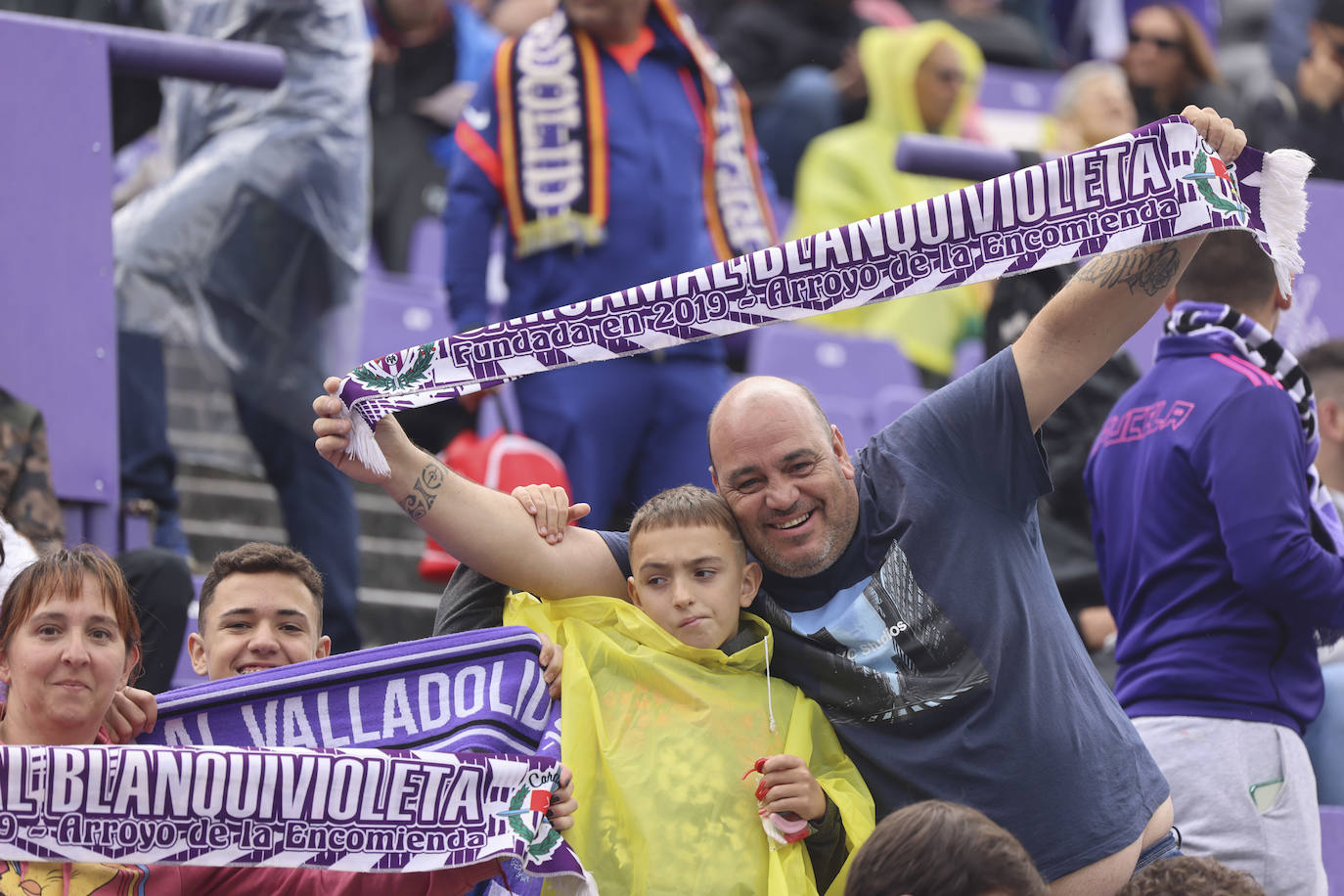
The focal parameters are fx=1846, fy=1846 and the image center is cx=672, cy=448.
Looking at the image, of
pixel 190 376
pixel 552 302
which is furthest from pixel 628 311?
pixel 190 376

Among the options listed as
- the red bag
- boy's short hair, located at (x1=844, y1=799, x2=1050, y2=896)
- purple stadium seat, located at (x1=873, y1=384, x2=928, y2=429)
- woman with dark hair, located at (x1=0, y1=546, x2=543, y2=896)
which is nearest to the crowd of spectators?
boy's short hair, located at (x1=844, y1=799, x2=1050, y2=896)

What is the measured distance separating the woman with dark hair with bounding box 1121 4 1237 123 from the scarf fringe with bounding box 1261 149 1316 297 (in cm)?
537

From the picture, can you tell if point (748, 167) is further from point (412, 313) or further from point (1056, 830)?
point (1056, 830)

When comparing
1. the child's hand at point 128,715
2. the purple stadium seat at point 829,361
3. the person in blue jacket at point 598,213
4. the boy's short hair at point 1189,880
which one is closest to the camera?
the boy's short hair at point 1189,880

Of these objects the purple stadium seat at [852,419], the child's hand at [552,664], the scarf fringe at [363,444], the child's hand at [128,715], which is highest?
the purple stadium seat at [852,419]

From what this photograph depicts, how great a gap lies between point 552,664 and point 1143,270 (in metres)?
1.36

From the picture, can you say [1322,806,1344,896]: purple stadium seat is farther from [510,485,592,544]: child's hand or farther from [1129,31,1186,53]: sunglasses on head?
[1129,31,1186,53]: sunglasses on head

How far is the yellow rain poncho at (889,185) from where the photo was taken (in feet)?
28.7

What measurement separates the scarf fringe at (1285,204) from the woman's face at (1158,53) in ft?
17.9

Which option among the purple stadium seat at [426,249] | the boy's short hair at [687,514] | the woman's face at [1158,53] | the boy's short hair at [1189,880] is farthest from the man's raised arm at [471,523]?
the woman's face at [1158,53]

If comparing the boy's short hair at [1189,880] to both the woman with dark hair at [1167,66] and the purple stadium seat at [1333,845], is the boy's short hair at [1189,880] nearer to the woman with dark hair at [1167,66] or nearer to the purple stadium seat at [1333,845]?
the purple stadium seat at [1333,845]

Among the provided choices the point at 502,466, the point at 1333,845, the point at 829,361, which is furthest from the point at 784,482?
→ the point at 829,361

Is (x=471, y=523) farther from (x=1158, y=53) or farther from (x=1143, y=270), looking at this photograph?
(x=1158, y=53)

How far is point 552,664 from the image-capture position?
11.3 feet
